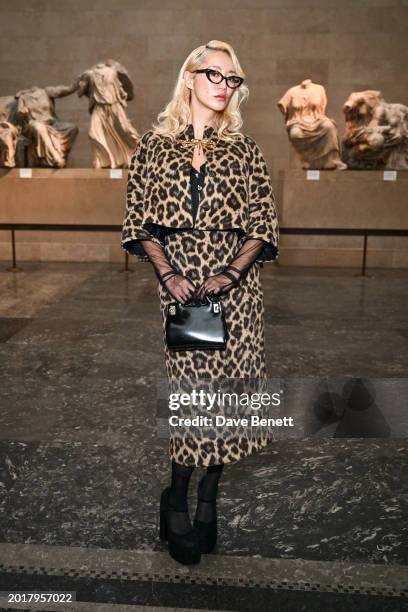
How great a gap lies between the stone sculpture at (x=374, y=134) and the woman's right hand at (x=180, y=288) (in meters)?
8.19

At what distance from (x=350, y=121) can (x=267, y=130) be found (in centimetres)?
436

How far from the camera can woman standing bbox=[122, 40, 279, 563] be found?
1969mm

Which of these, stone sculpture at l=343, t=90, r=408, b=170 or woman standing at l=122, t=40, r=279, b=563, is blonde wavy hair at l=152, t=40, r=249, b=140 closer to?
woman standing at l=122, t=40, r=279, b=563

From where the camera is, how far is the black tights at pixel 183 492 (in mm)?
2178

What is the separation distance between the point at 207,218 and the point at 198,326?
35cm

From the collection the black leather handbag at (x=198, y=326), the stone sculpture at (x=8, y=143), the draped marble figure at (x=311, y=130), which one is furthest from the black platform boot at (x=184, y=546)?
the stone sculpture at (x=8, y=143)

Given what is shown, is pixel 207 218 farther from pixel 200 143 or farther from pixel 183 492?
pixel 183 492

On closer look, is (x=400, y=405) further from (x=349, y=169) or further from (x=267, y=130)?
(x=267, y=130)

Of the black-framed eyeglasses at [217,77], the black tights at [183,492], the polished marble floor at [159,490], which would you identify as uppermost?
the black-framed eyeglasses at [217,77]

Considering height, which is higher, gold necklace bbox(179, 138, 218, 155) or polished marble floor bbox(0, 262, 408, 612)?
gold necklace bbox(179, 138, 218, 155)

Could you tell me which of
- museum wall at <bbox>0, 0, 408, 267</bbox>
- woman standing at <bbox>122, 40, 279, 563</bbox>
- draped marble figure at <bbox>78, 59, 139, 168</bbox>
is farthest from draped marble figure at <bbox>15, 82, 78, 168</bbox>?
woman standing at <bbox>122, 40, 279, 563</bbox>

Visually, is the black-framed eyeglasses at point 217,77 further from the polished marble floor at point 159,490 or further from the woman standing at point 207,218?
the polished marble floor at point 159,490

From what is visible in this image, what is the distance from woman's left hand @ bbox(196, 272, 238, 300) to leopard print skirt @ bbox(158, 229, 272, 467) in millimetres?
54

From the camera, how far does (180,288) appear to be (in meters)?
1.97
